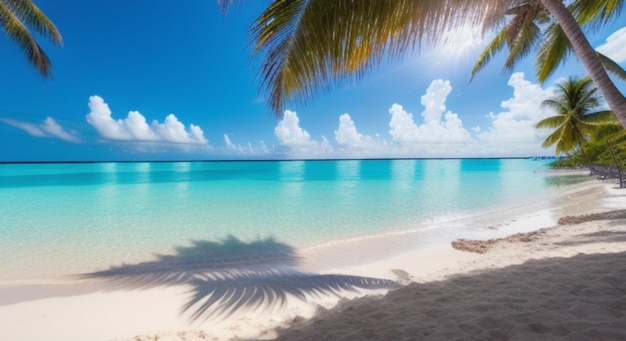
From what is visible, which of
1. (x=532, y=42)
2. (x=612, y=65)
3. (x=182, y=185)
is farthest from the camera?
(x=182, y=185)

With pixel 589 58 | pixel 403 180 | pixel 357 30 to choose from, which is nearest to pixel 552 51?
pixel 589 58

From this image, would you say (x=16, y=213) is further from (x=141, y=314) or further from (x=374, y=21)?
(x=374, y=21)

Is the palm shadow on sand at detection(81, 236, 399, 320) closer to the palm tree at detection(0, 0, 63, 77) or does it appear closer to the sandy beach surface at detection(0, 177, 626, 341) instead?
the sandy beach surface at detection(0, 177, 626, 341)

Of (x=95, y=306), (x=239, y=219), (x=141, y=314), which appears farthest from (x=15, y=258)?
(x=239, y=219)

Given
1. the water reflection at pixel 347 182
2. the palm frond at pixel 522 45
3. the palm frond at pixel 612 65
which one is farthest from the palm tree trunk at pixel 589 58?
the water reflection at pixel 347 182

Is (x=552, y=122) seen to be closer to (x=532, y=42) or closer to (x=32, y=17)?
(x=532, y=42)

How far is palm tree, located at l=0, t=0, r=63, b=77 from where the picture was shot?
831 cm

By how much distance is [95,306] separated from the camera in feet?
11.8

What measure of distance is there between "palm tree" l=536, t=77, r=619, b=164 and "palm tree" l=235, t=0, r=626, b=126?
19049 mm

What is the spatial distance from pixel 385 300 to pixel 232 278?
9.10 ft

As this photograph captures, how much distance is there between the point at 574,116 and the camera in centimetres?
1784

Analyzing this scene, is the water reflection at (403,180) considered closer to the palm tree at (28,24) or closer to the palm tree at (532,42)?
the palm tree at (532,42)

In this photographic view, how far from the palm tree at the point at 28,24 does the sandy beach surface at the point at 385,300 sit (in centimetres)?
897

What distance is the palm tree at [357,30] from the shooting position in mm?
3014
